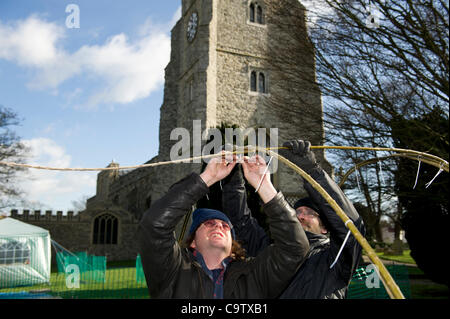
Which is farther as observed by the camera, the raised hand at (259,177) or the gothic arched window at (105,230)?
the gothic arched window at (105,230)

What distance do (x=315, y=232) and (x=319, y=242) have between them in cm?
13

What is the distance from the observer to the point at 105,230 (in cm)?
2761

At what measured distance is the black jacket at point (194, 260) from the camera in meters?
1.73

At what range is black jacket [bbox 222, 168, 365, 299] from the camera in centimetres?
210

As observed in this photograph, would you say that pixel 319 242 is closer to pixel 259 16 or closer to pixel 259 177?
pixel 259 177

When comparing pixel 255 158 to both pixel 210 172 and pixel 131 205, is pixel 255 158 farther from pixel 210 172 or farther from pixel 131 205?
pixel 131 205

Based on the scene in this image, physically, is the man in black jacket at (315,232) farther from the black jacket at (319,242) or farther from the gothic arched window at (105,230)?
the gothic arched window at (105,230)

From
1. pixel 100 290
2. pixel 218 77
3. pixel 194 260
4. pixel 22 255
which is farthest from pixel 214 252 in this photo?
pixel 218 77

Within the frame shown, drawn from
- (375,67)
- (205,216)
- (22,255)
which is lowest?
(22,255)

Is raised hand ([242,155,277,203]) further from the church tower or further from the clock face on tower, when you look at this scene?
the clock face on tower

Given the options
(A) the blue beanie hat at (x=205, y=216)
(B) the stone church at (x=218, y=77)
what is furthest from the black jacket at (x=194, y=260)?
(B) the stone church at (x=218, y=77)

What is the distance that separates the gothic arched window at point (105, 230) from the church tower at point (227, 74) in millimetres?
8716

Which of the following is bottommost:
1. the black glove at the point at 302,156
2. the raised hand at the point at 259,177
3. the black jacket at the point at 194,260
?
the black jacket at the point at 194,260
